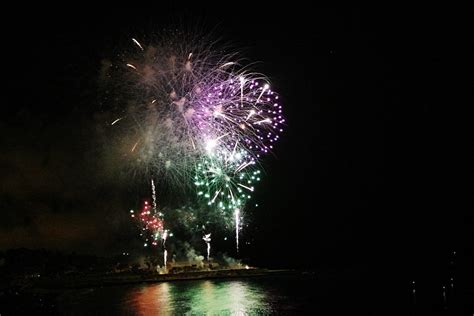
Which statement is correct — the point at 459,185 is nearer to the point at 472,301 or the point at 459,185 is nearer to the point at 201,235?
the point at 472,301

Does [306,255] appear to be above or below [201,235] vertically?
below

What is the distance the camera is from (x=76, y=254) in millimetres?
31531

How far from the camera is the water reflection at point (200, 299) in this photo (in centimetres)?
1299

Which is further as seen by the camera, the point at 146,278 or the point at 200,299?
the point at 146,278

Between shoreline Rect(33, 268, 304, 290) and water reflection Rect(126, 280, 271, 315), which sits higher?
shoreline Rect(33, 268, 304, 290)

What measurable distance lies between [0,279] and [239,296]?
1242 cm

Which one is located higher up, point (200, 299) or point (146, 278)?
point (146, 278)

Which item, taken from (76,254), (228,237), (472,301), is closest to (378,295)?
(472,301)

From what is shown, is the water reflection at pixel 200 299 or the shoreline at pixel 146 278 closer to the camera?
the water reflection at pixel 200 299

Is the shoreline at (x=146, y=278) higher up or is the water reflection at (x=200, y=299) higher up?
the shoreline at (x=146, y=278)

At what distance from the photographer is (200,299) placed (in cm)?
1492

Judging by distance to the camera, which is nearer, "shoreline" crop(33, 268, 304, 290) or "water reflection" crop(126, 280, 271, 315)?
"water reflection" crop(126, 280, 271, 315)

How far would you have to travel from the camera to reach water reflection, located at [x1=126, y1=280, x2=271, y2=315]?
511 inches

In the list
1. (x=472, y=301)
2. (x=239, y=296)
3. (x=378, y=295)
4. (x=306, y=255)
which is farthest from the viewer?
(x=306, y=255)
